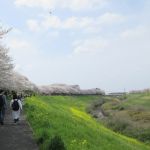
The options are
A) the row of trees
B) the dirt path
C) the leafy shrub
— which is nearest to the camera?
the leafy shrub

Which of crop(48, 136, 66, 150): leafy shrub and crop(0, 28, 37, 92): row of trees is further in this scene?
crop(0, 28, 37, 92): row of trees

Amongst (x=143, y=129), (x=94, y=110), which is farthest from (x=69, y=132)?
(x=94, y=110)

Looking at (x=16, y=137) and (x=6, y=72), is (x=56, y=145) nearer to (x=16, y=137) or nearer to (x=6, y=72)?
(x=16, y=137)

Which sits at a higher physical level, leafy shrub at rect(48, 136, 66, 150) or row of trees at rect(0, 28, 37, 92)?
row of trees at rect(0, 28, 37, 92)

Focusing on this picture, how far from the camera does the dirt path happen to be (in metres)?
25.5

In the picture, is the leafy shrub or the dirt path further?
the dirt path

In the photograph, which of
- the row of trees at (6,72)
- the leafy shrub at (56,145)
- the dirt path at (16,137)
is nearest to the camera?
the leafy shrub at (56,145)

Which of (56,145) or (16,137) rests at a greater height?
(16,137)

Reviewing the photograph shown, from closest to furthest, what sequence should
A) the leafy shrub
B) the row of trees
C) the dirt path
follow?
the leafy shrub, the dirt path, the row of trees

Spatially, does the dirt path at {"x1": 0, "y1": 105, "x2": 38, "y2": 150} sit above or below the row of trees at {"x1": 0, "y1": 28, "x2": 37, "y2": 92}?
below

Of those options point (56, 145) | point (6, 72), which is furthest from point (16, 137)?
point (6, 72)

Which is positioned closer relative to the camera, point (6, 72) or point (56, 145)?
point (56, 145)

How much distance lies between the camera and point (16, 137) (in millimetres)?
28328

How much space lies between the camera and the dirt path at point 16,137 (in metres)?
25.5
